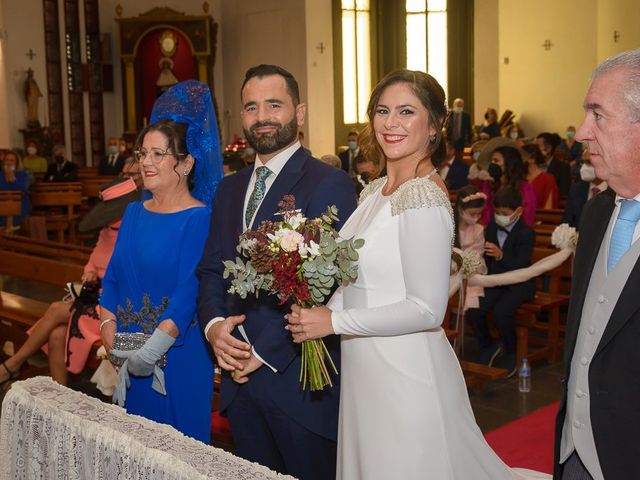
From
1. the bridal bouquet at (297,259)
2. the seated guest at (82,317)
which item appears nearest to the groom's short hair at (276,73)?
the bridal bouquet at (297,259)

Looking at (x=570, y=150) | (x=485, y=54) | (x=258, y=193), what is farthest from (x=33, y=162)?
(x=258, y=193)

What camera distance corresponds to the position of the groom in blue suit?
2844 millimetres

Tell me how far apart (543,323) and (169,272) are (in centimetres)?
435

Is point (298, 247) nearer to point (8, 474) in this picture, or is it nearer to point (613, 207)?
point (613, 207)

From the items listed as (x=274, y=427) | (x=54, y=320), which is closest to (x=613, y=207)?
(x=274, y=427)

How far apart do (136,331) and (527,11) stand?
18.4m

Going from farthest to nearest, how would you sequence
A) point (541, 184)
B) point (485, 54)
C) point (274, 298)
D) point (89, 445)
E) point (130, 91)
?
point (485, 54)
point (130, 91)
point (541, 184)
point (274, 298)
point (89, 445)

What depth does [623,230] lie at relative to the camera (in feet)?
6.75

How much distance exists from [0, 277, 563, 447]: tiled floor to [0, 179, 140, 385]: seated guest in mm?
333

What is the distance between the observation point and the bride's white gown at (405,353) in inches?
95.0

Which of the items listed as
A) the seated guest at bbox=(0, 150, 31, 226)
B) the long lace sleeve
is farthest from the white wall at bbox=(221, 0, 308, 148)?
the long lace sleeve

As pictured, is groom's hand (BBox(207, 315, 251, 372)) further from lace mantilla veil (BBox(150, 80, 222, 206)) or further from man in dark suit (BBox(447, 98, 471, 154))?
man in dark suit (BBox(447, 98, 471, 154))

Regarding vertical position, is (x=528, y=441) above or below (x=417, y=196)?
below
